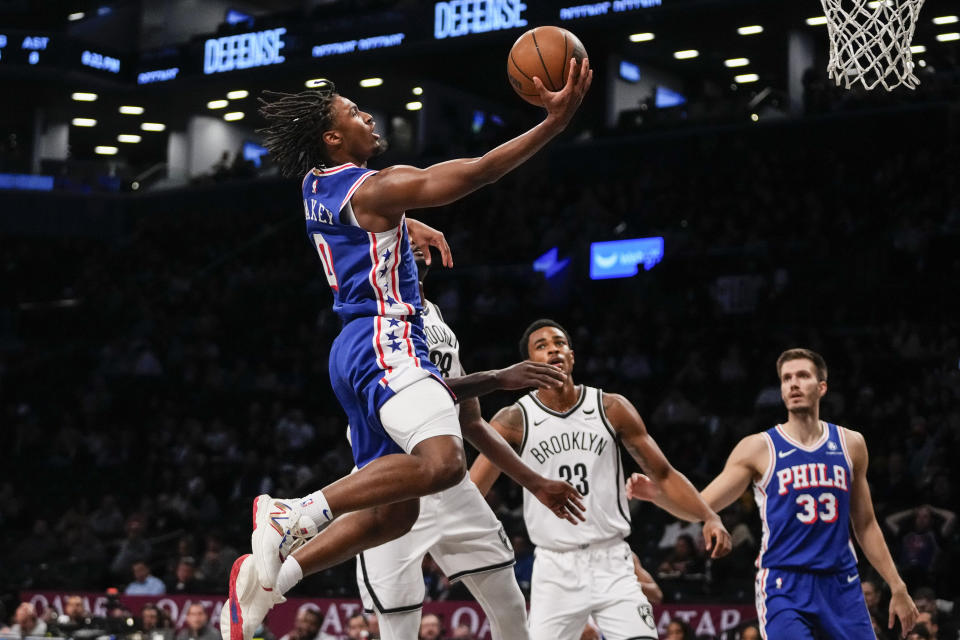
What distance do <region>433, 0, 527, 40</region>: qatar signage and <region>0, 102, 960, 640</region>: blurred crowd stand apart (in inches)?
118

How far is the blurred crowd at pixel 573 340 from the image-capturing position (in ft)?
44.9

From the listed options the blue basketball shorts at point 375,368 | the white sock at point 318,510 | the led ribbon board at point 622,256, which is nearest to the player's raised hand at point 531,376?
the blue basketball shorts at point 375,368

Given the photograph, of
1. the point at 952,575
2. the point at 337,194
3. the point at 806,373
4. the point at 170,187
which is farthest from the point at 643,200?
the point at 337,194

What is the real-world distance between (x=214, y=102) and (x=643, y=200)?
1308cm

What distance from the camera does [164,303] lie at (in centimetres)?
2377

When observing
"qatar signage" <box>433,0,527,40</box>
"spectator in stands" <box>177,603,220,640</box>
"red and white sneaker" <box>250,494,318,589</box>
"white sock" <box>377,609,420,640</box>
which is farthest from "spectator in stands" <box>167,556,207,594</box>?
"qatar signage" <box>433,0,527,40</box>

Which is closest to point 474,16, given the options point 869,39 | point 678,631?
point 678,631

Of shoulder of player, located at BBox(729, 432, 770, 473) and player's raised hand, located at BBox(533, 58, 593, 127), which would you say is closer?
player's raised hand, located at BBox(533, 58, 593, 127)

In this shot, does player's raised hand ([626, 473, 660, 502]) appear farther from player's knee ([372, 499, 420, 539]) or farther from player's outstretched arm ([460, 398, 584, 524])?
player's knee ([372, 499, 420, 539])

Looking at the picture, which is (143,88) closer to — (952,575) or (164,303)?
(164,303)

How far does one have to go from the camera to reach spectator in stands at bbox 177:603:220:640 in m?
12.2

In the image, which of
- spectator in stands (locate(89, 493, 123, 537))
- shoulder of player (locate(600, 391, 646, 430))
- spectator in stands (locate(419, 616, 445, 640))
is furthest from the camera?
spectator in stands (locate(89, 493, 123, 537))

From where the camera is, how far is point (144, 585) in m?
14.2

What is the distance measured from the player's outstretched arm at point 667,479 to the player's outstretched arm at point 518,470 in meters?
0.67
